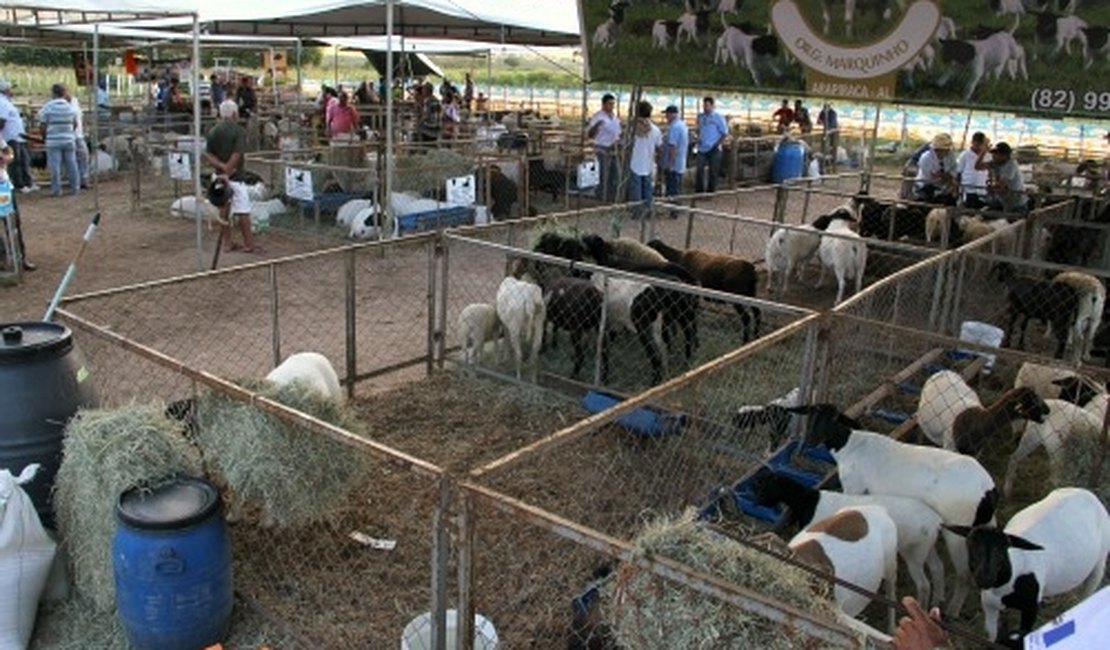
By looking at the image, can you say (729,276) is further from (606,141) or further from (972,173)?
(606,141)

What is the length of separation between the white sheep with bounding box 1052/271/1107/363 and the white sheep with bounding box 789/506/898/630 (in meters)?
5.40

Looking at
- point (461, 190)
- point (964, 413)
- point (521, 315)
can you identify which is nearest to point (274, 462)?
point (521, 315)

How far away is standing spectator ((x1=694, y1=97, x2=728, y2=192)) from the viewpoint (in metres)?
18.7

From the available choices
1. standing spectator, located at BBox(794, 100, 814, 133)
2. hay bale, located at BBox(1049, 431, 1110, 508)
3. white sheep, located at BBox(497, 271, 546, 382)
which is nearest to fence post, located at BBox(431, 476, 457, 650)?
white sheep, located at BBox(497, 271, 546, 382)

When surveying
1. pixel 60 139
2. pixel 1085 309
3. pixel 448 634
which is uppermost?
pixel 60 139

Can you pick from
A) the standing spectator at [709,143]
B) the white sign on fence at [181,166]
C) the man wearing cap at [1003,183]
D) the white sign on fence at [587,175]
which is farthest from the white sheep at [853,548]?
the standing spectator at [709,143]

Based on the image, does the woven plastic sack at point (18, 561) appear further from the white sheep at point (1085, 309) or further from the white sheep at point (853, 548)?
the white sheep at point (1085, 309)

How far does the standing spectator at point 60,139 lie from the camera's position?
16.0m

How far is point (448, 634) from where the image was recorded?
4.10 m

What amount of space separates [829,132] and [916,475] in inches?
794

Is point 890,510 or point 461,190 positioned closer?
point 890,510

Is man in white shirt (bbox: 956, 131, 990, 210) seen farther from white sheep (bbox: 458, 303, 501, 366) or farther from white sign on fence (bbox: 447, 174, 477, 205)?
white sheep (bbox: 458, 303, 501, 366)

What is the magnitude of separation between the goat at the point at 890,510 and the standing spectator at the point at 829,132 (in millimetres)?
20279

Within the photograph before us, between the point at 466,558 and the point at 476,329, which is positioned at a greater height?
the point at 466,558
